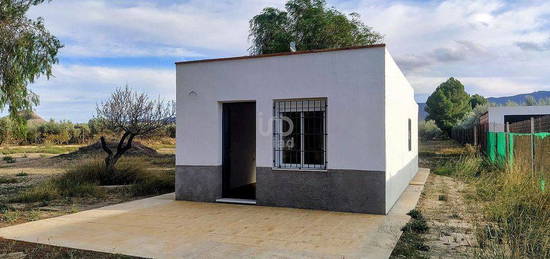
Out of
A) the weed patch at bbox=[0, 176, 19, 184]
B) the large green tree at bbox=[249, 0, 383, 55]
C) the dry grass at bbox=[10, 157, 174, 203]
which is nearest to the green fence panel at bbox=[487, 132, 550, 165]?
the large green tree at bbox=[249, 0, 383, 55]

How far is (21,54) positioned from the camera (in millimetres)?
9328

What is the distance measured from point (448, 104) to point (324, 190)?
47.8 meters

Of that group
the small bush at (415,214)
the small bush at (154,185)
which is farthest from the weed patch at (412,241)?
the small bush at (154,185)

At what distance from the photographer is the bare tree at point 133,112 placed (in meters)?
12.7

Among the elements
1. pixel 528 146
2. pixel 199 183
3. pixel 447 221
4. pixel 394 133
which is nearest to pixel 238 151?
pixel 199 183

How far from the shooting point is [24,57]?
949cm

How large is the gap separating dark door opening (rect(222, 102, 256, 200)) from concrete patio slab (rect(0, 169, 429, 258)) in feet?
3.77

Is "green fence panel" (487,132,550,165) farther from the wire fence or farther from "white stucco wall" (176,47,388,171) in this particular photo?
"white stucco wall" (176,47,388,171)

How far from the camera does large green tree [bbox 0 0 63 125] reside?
8.95 m

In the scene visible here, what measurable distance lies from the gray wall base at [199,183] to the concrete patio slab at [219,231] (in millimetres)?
522

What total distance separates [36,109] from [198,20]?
5.28 meters

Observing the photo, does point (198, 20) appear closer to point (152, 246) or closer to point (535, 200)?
point (152, 246)

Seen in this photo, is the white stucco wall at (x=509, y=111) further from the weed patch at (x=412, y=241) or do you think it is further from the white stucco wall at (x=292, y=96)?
the weed patch at (x=412, y=241)

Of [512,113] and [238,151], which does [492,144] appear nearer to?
[238,151]
